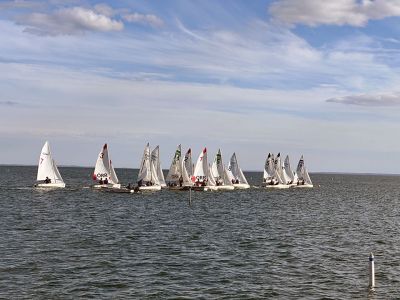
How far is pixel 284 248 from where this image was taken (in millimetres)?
41750

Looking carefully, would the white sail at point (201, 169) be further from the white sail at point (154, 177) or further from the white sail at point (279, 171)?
the white sail at point (279, 171)

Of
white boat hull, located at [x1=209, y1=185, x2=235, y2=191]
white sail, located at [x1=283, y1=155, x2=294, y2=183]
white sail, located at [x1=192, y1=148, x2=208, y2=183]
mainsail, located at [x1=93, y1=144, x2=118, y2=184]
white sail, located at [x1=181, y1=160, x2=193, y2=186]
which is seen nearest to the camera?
mainsail, located at [x1=93, y1=144, x2=118, y2=184]

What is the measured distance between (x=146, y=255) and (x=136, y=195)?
206 ft

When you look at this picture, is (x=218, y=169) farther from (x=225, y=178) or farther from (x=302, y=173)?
(x=302, y=173)

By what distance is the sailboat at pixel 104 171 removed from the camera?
9500 centimetres

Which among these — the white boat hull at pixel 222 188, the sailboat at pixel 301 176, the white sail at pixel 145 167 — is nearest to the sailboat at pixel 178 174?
the white sail at pixel 145 167

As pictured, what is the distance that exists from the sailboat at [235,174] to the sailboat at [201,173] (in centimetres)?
1221

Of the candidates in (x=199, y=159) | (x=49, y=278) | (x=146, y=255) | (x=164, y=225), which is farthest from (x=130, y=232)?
(x=199, y=159)

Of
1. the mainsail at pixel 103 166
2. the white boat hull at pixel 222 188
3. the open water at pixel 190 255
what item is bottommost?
the open water at pixel 190 255

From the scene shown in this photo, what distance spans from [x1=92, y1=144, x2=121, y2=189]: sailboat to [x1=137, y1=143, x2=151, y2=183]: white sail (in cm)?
499

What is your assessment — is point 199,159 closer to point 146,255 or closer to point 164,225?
point 164,225

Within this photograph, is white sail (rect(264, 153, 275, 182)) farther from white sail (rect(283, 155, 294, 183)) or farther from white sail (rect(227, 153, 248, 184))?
white sail (rect(227, 153, 248, 184))

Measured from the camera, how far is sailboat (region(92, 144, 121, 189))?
9500 cm

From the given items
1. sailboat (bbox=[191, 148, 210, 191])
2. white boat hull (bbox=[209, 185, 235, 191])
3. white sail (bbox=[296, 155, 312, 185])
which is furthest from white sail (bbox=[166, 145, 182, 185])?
white sail (bbox=[296, 155, 312, 185])
